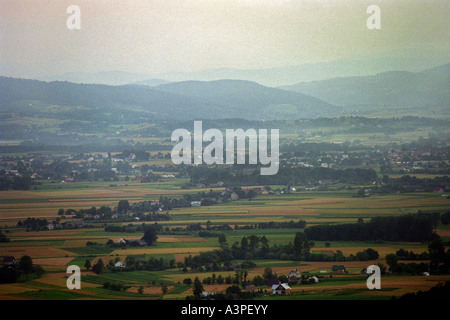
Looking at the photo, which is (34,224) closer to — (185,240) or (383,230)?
(185,240)

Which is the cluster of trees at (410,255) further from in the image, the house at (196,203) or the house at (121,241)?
the house at (196,203)

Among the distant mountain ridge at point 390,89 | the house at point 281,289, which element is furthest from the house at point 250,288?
the distant mountain ridge at point 390,89

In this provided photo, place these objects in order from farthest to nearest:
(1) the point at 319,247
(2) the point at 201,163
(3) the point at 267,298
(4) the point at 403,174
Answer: (2) the point at 201,163, (4) the point at 403,174, (1) the point at 319,247, (3) the point at 267,298

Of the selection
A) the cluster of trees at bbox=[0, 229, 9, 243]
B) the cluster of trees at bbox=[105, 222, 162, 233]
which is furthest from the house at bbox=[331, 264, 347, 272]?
the cluster of trees at bbox=[0, 229, 9, 243]

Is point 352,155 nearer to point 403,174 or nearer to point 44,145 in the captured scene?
point 403,174

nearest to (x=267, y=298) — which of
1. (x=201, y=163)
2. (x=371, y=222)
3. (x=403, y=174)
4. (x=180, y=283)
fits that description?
(x=180, y=283)

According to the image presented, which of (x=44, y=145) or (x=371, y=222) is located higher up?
(x=44, y=145)
